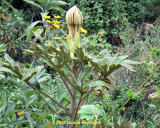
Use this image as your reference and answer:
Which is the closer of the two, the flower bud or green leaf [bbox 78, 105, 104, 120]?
green leaf [bbox 78, 105, 104, 120]

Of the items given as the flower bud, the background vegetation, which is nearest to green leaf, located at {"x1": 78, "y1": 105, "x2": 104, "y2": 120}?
the background vegetation

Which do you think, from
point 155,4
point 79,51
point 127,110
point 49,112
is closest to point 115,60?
point 79,51

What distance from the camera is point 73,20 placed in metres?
1.02

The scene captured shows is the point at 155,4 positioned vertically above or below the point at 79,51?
above

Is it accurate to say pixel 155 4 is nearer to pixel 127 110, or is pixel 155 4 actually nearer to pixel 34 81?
pixel 127 110

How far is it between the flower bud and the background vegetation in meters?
0.11

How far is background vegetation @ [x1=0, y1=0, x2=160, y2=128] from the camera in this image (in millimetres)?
1379

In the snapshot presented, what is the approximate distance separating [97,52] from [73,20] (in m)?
0.25

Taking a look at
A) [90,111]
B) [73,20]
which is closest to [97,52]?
[73,20]

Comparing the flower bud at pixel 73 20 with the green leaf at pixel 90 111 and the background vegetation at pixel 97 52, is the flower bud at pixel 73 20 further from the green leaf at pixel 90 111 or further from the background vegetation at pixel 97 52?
the green leaf at pixel 90 111

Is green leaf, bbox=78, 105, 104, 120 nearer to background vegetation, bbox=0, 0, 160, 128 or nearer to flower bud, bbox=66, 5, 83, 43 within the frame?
background vegetation, bbox=0, 0, 160, 128

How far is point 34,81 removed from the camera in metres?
1.06

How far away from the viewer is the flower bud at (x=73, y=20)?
39.6 inches

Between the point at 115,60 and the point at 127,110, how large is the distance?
1.51 metres
